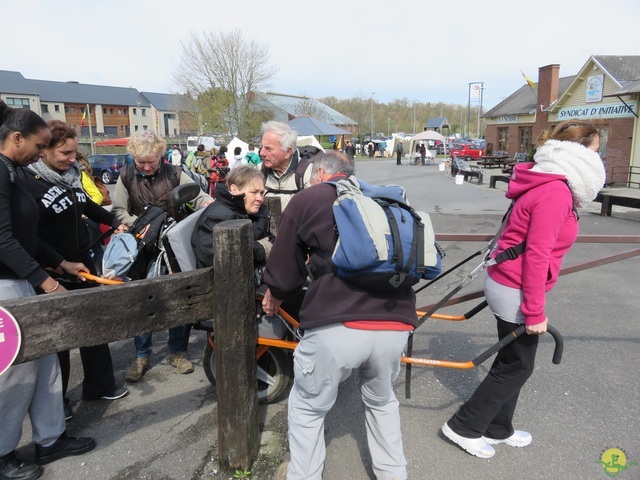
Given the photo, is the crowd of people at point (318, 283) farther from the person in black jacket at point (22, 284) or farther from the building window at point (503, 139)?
the building window at point (503, 139)

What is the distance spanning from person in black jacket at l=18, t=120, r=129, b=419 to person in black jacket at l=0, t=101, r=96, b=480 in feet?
1.20

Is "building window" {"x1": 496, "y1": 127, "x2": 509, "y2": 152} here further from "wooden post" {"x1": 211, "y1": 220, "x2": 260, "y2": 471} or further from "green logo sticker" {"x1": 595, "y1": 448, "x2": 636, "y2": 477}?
"wooden post" {"x1": 211, "y1": 220, "x2": 260, "y2": 471}

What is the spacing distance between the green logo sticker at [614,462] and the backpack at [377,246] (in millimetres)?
1731

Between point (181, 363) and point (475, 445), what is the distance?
2.31 meters

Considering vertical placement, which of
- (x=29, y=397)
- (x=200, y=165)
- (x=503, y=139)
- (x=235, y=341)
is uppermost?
(x=503, y=139)

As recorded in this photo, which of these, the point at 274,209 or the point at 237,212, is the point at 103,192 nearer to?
the point at 274,209

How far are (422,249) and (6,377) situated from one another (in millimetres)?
2146

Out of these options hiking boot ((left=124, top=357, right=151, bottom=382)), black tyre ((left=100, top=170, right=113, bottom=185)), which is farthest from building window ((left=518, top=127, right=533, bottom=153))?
hiking boot ((left=124, top=357, right=151, bottom=382))

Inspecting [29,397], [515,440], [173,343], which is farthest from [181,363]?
[515,440]

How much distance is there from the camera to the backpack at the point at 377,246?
190 cm

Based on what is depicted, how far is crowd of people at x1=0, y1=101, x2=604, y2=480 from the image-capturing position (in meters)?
2.10

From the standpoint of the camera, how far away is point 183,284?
2.30 metres

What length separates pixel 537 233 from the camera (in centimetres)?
235

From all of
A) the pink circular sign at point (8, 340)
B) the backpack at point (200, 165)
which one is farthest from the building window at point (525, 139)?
the pink circular sign at point (8, 340)
